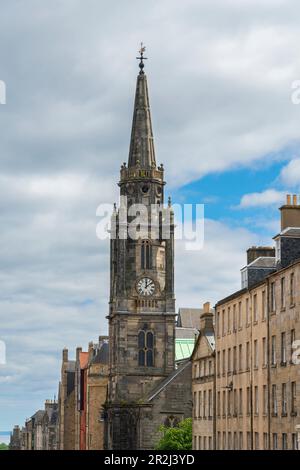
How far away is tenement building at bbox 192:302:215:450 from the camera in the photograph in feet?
244

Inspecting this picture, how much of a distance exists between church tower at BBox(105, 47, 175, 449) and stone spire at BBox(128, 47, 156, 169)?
0.46ft

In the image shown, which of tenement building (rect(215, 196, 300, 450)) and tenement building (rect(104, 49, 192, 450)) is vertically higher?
tenement building (rect(104, 49, 192, 450))

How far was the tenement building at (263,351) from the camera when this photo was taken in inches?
2152

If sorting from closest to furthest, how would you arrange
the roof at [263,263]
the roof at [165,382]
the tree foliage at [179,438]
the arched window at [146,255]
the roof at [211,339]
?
the roof at [263,263]
the roof at [211,339]
the tree foliage at [179,438]
the roof at [165,382]
the arched window at [146,255]

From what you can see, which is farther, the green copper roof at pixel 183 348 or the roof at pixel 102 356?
the roof at pixel 102 356

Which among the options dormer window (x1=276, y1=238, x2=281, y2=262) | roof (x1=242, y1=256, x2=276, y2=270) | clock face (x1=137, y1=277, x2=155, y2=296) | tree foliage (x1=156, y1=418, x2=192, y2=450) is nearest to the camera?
dormer window (x1=276, y1=238, x2=281, y2=262)

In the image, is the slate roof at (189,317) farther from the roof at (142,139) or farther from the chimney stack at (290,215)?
the chimney stack at (290,215)

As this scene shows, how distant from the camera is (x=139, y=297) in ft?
361

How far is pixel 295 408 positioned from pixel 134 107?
215 feet

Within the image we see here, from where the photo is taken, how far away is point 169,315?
359 feet

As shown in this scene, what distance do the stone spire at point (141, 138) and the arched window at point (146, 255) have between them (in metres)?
8.17

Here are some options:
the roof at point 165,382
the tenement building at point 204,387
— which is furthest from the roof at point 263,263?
the roof at point 165,382

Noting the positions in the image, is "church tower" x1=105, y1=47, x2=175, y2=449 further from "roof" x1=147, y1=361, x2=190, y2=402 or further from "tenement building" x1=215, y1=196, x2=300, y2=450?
"tenement building" x1=215, y1=196, x2=300, y2=450

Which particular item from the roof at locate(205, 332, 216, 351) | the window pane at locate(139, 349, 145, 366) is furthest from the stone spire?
the roof at locate(205, 332, 216, 351)
